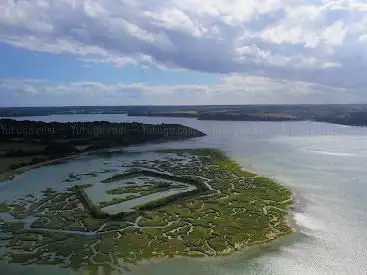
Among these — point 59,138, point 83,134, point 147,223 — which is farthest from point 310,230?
point 83,134

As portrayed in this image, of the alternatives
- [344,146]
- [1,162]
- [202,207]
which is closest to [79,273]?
[202,207]

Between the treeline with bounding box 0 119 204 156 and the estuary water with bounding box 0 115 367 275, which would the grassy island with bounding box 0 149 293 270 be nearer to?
the estuary water with bounding box 0 115 367 275

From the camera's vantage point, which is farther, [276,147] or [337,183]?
[276,147]

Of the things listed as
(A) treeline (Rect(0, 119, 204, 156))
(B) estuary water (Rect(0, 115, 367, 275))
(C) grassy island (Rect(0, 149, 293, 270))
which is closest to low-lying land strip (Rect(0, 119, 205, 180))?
(A) treeline (Rect(0, 119, 204, 156))

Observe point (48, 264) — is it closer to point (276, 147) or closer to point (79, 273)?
point (79, 273)

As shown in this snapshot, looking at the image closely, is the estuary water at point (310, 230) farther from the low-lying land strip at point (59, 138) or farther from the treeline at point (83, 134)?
the treeline at point (83, 134)

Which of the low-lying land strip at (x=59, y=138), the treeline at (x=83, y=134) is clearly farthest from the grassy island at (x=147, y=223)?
the treeline at (x=83, y=134)

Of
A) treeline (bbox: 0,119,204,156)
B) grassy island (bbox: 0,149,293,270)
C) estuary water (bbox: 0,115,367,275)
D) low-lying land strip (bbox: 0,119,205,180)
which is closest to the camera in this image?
estuary water (bbox: 0,115,367,275)

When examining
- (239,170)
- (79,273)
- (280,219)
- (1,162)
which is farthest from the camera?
(1,162)
